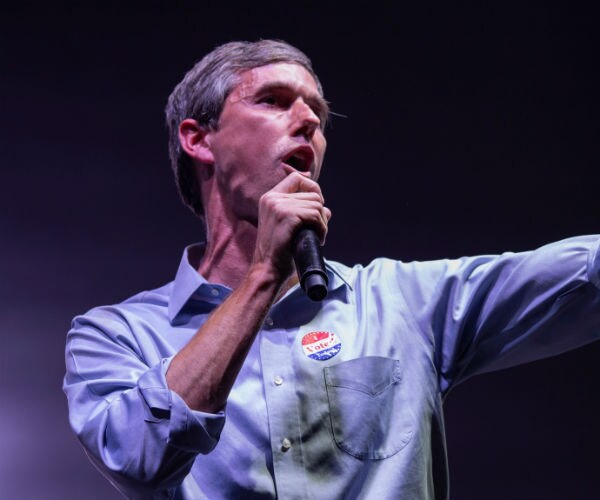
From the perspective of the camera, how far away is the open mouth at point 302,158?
1.69 m

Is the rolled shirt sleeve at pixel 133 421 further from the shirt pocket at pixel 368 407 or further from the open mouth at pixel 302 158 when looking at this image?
the open mouth at pixel 302 158

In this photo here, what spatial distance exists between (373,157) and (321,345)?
97 centimetres

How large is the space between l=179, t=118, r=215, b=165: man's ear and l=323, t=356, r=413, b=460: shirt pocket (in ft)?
2.08

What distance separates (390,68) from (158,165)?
2.25ft

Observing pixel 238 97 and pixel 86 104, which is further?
pixel 86 104

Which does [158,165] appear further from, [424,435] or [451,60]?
[424,435]

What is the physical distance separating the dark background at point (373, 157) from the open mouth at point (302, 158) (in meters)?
0.66

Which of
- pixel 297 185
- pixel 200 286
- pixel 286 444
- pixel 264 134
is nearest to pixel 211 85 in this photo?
pixel 264 134

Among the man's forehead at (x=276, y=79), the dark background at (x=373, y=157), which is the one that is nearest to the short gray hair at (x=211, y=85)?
the man's forehead at (x=276, y=79)

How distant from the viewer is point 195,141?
6.46 ft

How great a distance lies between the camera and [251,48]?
1924 millimetres

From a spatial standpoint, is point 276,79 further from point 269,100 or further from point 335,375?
point 335,375

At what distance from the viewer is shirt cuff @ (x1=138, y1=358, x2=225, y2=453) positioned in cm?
127

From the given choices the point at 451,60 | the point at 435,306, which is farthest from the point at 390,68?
the point at 435,306
